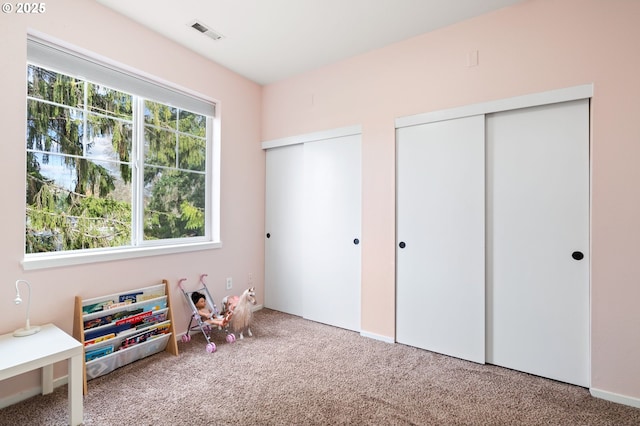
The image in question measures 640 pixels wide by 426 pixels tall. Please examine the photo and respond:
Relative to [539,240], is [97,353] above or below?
below

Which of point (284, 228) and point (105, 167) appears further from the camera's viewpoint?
point (284, 228)

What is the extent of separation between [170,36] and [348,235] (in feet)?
7.84

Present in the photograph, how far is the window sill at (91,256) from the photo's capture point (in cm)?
192

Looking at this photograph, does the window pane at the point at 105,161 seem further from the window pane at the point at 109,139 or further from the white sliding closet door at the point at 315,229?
the white sliding closet door at the point at 315,229

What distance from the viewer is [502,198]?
229 centimetres

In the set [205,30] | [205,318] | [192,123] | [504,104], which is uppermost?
[205,30]


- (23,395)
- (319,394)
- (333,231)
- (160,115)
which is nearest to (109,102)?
(160,115)

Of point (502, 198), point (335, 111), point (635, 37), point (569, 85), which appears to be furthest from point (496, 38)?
point (335, 111)

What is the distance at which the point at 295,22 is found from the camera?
7.97 feet

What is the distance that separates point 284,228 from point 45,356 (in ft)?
7.48

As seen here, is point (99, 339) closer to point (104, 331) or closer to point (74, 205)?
point (104, 331)

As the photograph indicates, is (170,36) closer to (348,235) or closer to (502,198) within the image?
(348,235)

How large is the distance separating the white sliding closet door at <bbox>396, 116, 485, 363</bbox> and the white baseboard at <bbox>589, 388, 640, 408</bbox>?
647mm

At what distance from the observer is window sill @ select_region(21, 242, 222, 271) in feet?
6.31
